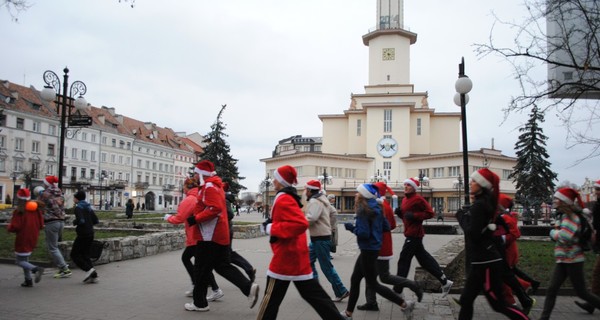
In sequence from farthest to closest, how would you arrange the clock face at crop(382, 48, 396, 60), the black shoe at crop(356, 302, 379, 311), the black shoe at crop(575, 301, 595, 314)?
the clock face at crop(382, 48, 396, 60) < the black shoe at crop(356, 302, 379, 311) < the black shoe at crop(575, 301, 595, 314)

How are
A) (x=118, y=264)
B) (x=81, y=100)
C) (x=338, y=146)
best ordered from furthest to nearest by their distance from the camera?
(x=338, y=146) < (x=81, y=100) < (x=118, y=264)

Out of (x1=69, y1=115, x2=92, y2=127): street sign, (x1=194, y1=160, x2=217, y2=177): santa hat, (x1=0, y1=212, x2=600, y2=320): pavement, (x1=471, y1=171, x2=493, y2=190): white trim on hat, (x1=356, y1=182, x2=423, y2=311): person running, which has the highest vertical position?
(x1=69, y1=115, x2=92, y2=127): street sign

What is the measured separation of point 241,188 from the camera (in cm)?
4484

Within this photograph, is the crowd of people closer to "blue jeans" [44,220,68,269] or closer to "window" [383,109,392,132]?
"blue jeans" [44,220,68,269]

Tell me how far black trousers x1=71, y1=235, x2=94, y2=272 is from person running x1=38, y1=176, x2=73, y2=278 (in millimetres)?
498

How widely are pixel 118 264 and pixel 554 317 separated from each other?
372 inches

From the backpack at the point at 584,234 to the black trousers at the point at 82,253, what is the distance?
26.9 feet

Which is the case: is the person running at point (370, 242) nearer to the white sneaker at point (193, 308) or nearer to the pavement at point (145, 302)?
the pavement at point (145, 302)

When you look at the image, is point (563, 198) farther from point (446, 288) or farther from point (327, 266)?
point (327, 266)

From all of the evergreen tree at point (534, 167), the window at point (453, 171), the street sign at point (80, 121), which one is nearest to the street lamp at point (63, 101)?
the street sign at point (80, 121)

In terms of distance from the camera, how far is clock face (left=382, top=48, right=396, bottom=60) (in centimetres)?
6756

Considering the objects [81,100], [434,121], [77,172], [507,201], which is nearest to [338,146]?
[434,121]

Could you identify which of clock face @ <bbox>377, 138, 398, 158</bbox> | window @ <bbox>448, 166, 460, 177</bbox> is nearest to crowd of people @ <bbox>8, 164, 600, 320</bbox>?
window @ <bbox>448, 166, 460, 177</bbox>

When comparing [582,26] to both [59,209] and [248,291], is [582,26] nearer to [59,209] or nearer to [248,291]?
[248,291]
